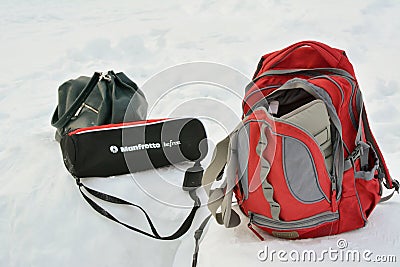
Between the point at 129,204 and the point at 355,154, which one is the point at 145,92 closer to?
the point at 129,204

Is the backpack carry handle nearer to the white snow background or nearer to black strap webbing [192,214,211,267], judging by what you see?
the white snow background

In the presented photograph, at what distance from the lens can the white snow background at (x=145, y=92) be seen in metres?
1.08

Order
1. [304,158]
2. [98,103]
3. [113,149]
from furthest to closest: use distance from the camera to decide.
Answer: [98,103], [113,149], [304,158]

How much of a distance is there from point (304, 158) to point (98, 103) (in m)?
0.58

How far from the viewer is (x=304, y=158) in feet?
3.39

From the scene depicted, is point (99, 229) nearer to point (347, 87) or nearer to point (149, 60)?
point (347, 87)

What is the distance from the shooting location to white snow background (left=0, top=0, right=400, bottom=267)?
42.4 inches

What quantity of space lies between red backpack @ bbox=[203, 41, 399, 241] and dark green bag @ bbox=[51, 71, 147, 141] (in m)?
0.30

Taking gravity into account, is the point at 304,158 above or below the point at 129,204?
above

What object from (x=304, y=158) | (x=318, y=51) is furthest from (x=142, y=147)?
(x=318, y=51)

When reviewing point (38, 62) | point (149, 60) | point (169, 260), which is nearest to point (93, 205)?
point (169, 260)

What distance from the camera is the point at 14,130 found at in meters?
1.73

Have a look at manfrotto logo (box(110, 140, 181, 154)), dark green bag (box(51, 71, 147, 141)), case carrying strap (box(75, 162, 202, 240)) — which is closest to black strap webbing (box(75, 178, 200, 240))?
case carrying strap (box(75, 162, 202, 240))

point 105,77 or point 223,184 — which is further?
point 105,77
